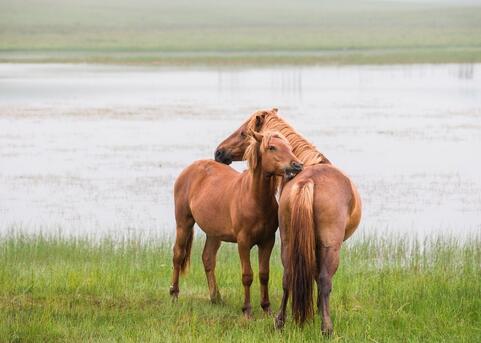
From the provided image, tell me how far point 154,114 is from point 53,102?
5.06m

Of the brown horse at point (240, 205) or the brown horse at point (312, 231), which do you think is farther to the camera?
the brown horse at point (240, 205)

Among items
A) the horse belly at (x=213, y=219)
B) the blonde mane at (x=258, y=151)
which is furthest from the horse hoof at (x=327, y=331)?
the horse belly at (x=213, y=219)

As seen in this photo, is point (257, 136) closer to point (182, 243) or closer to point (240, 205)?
point (240, 205)

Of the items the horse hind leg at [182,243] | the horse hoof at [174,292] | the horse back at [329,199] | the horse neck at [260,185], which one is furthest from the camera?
the horse hind leg at [182,243]

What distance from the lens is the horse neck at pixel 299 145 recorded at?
23.6ft

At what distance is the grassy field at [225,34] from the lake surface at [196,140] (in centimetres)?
1030

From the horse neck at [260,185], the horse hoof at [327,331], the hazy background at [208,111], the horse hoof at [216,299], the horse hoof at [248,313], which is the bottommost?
the hazy background at [208,111]

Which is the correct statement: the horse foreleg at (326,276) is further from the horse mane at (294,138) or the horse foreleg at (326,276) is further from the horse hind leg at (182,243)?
the horse hind leg at (182,243)

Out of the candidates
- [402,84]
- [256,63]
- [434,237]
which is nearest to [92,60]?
[256,63]

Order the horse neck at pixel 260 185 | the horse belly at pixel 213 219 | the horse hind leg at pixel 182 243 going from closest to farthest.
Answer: the horse neck at pixel 260 185, the horse belly at pixel 213 219, the horse hind leg at pixel 182 243

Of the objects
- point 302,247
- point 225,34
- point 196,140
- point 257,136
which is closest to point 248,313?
point 302,247

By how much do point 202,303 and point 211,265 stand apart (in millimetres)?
404

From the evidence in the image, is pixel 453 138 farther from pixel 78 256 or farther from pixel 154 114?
pixel 78 256

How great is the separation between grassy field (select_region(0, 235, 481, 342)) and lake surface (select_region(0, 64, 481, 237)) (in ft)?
10.8
